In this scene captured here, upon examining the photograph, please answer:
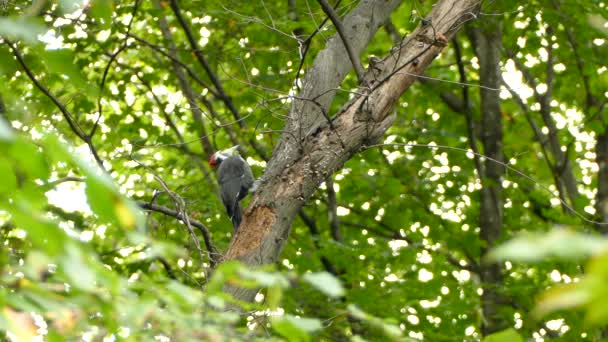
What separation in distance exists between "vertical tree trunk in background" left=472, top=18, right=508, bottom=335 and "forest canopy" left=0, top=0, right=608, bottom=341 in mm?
27

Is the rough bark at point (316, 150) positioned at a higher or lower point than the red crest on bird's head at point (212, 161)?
lower

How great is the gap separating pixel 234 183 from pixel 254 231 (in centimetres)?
316

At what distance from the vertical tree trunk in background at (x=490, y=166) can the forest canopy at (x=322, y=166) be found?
0.09ft

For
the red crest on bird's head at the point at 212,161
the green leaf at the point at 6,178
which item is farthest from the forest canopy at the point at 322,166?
the red crest on bird's head at the point at 212,161

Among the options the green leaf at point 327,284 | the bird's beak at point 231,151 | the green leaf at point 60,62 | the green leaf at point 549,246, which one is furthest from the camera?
the bird's beak at point 231,151

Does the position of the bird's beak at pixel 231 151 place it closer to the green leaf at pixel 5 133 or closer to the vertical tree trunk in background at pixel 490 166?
the vertical tree trunk in background at pixel 490 166

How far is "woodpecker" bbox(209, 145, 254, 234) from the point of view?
686cm

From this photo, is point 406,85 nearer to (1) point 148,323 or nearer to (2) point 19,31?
(1) point 148,323

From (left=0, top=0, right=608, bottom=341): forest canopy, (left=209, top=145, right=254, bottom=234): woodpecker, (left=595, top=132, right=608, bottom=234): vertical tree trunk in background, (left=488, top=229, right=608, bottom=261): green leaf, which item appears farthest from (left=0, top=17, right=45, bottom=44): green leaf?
(left=595, top=132, right=608, bottom=234): vertical tree trunk in background

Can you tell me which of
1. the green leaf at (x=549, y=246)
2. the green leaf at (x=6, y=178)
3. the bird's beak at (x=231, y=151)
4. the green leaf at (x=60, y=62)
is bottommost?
the green leaf at (x=549, y=246)

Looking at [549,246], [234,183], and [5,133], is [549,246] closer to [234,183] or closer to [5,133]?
[5,133]

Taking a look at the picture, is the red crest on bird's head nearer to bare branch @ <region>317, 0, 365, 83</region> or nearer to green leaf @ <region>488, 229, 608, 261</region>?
bare branch @ <region>317, 0, 365, 83</region>

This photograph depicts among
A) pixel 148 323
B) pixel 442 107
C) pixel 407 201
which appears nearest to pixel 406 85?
pixel 148 323

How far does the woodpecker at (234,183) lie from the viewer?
686cm
